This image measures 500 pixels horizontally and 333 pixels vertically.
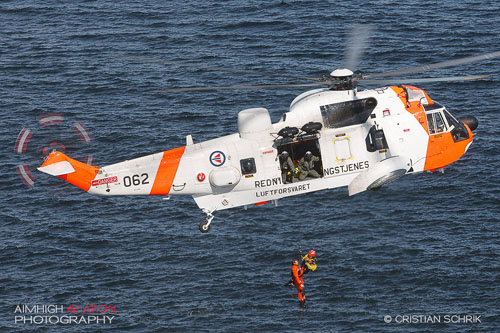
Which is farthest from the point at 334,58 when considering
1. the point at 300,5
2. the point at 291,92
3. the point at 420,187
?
the point at 420,187

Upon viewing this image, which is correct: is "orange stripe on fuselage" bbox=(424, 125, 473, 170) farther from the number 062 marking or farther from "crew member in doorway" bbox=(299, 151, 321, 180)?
the number 062 marking

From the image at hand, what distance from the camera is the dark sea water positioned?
77312 mm

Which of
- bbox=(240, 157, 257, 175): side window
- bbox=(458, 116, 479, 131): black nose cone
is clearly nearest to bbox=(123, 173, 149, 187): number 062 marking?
A: bbox=(240, 157, 257, 175): side window

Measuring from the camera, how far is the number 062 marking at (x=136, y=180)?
55.9 m

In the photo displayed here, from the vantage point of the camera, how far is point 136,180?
184 ft

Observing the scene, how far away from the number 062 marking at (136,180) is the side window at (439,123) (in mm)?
19477

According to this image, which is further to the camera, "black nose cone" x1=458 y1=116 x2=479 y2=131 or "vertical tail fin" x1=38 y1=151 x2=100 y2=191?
"black nose cone" x1=458 y1=116 x2=479 y2=131

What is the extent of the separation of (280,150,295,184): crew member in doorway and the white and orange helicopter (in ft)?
0.21

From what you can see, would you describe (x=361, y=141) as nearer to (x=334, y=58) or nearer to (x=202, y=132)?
(x=202, y=132)

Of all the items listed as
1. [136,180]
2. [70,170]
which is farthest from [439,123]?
[70,170]

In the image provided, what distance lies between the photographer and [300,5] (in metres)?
136

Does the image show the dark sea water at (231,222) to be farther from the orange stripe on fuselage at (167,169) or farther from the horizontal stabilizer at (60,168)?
the horizontal stabilizer at (60,168)

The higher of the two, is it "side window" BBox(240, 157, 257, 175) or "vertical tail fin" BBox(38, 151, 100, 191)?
"vertical tail fin" BBox(38, 151, 100, 191)

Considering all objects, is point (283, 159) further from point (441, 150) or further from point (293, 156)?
point (441, 150)
